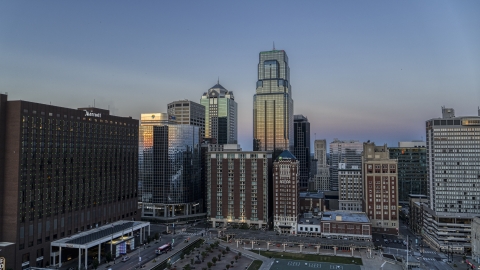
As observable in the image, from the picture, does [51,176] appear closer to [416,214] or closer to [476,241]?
[476,241]

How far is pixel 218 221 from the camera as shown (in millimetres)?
178625

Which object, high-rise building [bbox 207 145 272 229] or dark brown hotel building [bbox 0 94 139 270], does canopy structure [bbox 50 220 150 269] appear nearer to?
dark brown hotel building [bbox 0 94 139 270]

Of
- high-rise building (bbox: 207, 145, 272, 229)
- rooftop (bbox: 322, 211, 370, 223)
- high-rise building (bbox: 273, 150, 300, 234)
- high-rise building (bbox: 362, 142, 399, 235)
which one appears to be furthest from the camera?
high-rise building (bbox: 207, 145, 272, 229)

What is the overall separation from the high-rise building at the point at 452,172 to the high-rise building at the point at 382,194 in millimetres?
17283

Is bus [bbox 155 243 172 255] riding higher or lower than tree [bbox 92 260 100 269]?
lower

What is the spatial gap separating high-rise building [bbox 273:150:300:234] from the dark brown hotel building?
73839 millimetres

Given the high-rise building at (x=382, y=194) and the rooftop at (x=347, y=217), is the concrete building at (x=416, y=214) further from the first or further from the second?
the rooftop at (x=347, y=217)

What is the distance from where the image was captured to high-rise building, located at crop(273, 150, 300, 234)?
168m

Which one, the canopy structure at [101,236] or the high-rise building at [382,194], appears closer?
the canopy structure at [101,236]

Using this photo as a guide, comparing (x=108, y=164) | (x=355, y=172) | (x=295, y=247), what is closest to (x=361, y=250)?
(x=295, y=247)

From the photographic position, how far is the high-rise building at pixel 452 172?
14488 cm

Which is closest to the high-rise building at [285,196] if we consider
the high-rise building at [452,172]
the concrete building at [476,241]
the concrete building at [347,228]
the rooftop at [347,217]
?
the rooftop at [347,217]

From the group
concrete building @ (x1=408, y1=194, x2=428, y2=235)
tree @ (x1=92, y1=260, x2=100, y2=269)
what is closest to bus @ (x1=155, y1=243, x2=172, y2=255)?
tree @ (x1=92, y1=260, x2=100, y2=269)

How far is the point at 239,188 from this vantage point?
177 meters
